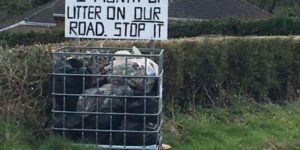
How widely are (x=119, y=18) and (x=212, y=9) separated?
115 feet

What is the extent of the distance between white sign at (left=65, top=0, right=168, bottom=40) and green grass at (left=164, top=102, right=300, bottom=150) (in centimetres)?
131

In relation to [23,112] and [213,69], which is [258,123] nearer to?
[213,69]

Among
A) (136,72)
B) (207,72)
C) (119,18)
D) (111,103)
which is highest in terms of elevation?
(119,18)

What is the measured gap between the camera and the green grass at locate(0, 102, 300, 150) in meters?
6.41

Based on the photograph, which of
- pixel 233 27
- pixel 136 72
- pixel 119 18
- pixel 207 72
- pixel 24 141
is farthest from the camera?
pixel 233 27

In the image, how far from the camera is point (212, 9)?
42.1 meters

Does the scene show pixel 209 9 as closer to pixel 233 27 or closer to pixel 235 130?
pixel 233 27

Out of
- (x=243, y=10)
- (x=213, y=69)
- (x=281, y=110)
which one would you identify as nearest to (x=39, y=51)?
(x=213, y=69)

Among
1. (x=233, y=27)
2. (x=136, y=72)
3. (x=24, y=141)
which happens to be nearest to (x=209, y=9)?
(x=233, y=27)

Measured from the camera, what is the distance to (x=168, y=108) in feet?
29.2

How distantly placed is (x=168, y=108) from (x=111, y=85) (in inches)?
97.8

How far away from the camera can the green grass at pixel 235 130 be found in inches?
307

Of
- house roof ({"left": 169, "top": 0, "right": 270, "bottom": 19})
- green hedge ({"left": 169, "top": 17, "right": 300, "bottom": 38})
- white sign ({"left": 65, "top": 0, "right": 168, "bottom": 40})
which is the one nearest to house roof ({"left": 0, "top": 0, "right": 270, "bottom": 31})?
house roof ({"left": 169, "top": 0, "right": 270, "bottom": 19})

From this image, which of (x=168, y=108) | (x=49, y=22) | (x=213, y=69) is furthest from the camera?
(x=49, y=22)
